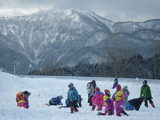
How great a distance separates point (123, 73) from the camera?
7306cm

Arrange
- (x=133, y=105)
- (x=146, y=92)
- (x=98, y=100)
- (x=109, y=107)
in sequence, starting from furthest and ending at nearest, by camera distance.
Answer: (x=146, y=92) → (x=133, y=105) → (x=98, y=100) → (x=109, y=107)

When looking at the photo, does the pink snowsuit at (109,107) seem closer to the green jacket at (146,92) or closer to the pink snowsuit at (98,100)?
the pink snowsuit at (98,100)

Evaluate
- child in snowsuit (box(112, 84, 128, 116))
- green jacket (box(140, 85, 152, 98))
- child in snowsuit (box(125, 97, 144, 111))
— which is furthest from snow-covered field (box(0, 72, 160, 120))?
green jacket (box(140, 85, 152, 98))

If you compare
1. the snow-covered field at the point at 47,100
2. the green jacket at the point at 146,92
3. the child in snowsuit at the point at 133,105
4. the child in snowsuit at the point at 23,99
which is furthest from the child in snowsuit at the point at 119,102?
the child in snowsuit at the point at 23,99

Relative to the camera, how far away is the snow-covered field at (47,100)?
1372 cm

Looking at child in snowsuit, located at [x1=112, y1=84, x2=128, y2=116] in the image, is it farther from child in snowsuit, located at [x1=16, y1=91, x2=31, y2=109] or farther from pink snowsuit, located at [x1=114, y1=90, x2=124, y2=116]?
child in snowsuit, located at [x1=16, y1=91, x2=31, y2=109]

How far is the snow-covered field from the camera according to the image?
540 inches

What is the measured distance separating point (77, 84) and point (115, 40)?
45.9 m

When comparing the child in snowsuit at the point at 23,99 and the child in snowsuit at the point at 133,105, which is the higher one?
the child in snowsuit at the point at 23,99

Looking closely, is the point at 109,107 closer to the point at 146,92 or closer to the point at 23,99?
the point at 146,92

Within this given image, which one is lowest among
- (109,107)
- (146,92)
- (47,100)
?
(47,100)

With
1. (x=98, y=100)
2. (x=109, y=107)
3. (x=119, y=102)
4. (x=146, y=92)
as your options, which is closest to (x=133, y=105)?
(x=98, y=100)

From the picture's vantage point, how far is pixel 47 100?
23047 mm

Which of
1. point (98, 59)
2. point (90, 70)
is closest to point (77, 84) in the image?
point (90, 70)
